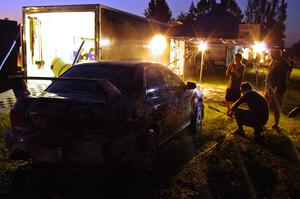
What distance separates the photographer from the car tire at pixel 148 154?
4.86 meters

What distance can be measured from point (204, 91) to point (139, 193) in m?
11.7

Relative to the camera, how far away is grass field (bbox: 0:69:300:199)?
191 inches

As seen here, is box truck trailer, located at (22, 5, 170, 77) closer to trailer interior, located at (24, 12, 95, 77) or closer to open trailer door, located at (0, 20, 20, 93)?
trailer interior, located at (24, 12, 95, 77)

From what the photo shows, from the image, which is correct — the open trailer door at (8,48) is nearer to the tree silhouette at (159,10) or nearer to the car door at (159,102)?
the car door at (159,102)

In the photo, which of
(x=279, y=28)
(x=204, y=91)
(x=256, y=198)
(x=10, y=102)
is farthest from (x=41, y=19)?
(x=279, y=28)

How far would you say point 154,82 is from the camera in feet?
19.2

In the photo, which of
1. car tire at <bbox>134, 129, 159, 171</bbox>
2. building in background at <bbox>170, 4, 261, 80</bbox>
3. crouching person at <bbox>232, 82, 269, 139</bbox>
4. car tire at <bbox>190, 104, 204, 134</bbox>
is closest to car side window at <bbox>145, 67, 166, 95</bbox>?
car tire at <bbox>134, 129, 159, 171</bbox>

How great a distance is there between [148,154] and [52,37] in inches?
415

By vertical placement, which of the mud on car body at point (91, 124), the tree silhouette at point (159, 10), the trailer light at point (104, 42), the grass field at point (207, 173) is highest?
the tree silhouette at point (159, 10)

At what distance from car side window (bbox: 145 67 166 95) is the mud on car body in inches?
3.7

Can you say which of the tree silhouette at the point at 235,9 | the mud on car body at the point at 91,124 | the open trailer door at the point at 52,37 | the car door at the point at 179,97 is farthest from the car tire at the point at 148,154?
the tree silhouette at the point at 235,9

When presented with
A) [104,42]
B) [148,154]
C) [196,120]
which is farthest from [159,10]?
[148,154]

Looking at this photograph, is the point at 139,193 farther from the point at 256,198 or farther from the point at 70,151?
the point at 256,198

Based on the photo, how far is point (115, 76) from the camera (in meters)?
5.54
